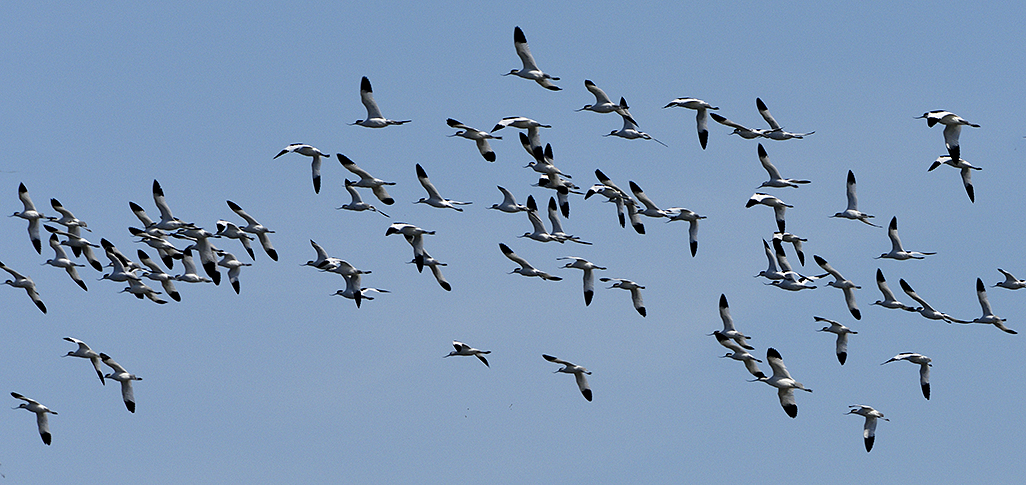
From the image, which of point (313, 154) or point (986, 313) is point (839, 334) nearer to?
point (986, 313)

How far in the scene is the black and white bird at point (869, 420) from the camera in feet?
149

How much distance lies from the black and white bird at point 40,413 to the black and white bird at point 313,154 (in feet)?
31.0

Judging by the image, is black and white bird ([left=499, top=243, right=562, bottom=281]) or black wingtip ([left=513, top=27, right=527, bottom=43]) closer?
black wingtip ([left=513, top=27, right=527, bottom=43])

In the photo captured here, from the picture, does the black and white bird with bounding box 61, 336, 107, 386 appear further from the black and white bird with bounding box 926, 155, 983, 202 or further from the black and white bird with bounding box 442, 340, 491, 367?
the black and white bird with bounding box 926, 155, 983, 202

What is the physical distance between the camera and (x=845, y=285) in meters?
46.7

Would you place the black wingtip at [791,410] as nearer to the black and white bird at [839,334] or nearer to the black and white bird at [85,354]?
the black and white bird at [839,334]

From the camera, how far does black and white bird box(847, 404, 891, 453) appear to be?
45.4 metres

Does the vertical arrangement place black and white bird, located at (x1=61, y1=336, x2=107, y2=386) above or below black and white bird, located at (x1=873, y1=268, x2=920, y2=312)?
above

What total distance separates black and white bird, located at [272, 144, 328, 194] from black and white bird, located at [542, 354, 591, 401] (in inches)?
275

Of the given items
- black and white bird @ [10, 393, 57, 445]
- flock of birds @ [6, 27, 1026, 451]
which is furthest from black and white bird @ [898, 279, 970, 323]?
black and white bird @ [10, 393, 57, 445]

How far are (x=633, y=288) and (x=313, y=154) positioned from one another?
354 inches

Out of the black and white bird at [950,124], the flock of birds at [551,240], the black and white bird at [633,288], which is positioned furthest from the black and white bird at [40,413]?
the black and white bird at [950,124]

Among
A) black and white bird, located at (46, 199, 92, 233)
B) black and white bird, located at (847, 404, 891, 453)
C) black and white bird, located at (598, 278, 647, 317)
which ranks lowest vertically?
black and white bird, located at (847, 404, 891, 453)

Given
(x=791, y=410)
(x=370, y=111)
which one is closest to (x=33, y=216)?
(x=370, y=111)
